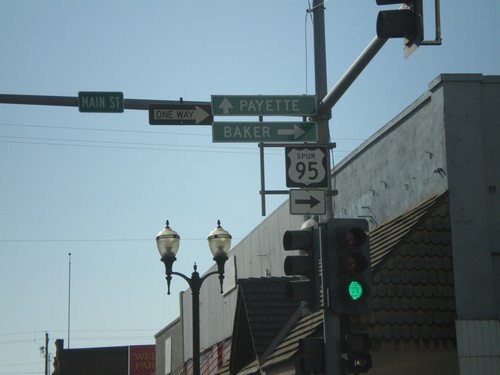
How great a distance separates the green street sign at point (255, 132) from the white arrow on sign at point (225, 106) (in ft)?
0.64

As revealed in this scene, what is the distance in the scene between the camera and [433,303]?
16141 millimetres

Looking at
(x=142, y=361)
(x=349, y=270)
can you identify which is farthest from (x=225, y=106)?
(x=142, y=361)

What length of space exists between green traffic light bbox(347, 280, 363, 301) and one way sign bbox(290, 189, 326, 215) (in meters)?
1.25

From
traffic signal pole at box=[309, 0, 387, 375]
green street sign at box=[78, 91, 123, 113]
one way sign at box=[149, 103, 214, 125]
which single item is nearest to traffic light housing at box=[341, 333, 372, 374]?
traffic signal pole at box=[309, 0, 387, 375]

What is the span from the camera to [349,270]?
11.9 meters

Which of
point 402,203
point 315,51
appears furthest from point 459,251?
point 315,51

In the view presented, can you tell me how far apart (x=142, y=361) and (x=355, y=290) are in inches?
1714

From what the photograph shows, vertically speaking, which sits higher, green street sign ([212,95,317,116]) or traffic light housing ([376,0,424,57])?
green street sign ([212,95,317,116])

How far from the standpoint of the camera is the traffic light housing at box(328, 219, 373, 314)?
467 inches

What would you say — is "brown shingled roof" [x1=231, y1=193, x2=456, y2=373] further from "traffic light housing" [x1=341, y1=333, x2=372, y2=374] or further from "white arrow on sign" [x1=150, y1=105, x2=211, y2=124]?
"white arrow on sign" [x1=150, y1=105, x2=211, y2=124]

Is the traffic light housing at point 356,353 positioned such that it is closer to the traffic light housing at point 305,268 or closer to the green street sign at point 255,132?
the traffic light housing at point 305,268

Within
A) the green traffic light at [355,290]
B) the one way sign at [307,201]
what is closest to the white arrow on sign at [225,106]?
the one way sign at [307,201]

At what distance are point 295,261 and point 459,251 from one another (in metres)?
5.22

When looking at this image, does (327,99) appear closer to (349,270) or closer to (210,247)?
(349,270)
